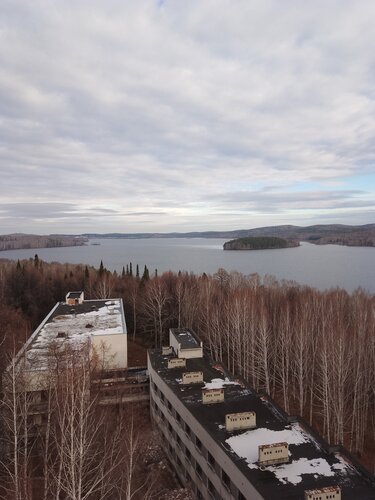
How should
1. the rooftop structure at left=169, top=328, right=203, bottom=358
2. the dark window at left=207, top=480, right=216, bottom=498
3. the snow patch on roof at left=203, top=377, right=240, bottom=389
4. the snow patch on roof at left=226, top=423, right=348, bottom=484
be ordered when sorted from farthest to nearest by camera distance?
the rooftop structure at left=169, top=328, right=203, bottom=358 < the snow patch on roof at left=203, top=377, right=240, bottom=389 < the dark window at left=207, top=480, right=216, bottom=498 < the snow patch on roof at left=226, top=423, right=348, bottom=484

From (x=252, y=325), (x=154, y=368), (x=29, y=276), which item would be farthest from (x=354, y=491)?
(x=29, y=276)

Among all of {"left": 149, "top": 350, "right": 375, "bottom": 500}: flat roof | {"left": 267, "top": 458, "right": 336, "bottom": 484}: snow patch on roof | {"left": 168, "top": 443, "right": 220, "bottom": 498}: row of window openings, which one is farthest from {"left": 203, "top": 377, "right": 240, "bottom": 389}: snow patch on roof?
{"left": 267, "top": 458, "right": 336, "bottom": 484}: snow patch on roof

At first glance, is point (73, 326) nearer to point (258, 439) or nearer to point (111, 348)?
point (111, 348)

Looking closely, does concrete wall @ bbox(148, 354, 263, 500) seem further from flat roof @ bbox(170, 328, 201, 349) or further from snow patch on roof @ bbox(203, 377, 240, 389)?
flat roof @ bbox(170, 328, 201, 349)

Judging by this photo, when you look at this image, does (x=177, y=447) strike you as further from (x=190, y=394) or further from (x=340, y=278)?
(x=340, y=278)

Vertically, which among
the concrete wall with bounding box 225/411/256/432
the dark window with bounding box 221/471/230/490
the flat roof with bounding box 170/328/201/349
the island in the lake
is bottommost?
the dark window with bounding box 221/471/230/490

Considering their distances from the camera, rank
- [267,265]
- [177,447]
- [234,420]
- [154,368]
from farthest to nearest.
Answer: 1. [267,265]
2. [154,368]
3. [177,447]
4. [234,420]
